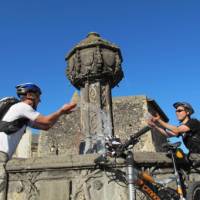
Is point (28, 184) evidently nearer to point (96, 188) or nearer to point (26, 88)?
point (96, 188)

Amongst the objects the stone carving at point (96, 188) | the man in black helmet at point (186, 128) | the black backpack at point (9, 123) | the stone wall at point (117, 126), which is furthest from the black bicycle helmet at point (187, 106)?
the stone wall at point (117, 126)

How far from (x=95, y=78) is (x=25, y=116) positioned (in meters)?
3.20

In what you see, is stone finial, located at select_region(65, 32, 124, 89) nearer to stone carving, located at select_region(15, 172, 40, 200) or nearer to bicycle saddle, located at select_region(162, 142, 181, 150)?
stone carving, located at select_region(15, 172, 40, 200)

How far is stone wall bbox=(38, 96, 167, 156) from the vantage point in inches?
1411

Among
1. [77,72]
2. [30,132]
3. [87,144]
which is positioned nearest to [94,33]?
[77,72]

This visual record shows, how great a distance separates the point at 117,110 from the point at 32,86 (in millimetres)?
32709

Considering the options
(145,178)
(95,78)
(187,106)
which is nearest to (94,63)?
(95,78)

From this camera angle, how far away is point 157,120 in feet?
14.1

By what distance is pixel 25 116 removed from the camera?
403cm

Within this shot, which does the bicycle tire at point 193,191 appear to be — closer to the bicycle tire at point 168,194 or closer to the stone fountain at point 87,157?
the bicycle tire at point 168,194

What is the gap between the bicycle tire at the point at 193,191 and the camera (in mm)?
4105

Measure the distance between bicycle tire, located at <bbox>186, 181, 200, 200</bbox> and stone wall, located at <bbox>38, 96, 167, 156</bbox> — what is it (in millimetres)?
30971

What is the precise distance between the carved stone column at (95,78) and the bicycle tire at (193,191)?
229 cm

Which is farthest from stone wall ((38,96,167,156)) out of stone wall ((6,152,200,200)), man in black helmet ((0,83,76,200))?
man in black helmet ((0,83,76,200))
